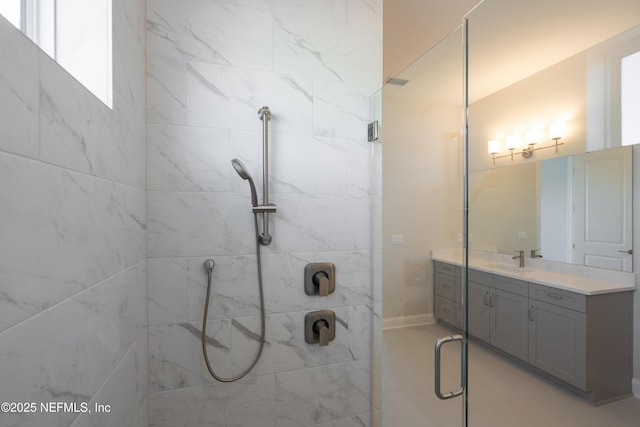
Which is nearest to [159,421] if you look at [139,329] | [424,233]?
[139,329]

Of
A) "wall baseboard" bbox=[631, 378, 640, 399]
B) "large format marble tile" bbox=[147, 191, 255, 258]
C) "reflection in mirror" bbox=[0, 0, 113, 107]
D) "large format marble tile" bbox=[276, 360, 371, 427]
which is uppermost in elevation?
"reflection in mirror" bbox=[0, 0, 113, 107]

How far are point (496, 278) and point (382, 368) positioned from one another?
33.6 inches

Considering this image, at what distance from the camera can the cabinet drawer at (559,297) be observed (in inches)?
30.2

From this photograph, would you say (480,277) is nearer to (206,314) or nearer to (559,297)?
(559,297)

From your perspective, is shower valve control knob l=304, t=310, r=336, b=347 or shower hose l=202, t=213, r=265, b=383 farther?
shower valve control knob l=304, t=310, r=336, b=347

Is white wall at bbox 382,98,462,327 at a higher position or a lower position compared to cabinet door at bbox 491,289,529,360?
higher

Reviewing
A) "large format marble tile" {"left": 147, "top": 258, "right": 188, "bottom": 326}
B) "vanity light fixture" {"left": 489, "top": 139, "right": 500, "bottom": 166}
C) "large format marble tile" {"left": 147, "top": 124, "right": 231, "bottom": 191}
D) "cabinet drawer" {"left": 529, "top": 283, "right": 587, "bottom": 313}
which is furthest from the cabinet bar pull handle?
"large format marble tile" {"left": 147, "top": 258, "right": 188, "bottom": 326}

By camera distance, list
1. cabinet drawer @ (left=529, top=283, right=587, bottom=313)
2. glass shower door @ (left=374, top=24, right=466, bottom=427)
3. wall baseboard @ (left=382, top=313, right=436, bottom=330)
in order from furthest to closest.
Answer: wall baseboard @ (left=382, top=313, right=436, bottom=330), glass shower door @ (left=374, top=24, right=466, bottom=427), cabinet drawer @ (left=529, top=283, right=587, bottom=313)

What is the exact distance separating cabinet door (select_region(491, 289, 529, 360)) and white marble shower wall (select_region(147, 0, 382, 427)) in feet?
2.32

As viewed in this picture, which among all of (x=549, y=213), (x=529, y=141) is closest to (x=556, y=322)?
(x=549, y=213)

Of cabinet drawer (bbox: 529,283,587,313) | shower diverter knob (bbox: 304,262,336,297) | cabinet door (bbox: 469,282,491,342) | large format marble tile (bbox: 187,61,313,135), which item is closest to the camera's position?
cabinet drawer (bbox: 529,283,587,313)

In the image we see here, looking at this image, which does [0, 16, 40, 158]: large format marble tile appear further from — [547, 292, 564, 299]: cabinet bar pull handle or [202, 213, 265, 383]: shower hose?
[547, 292, 564, 299]: cabinet bar pull handle

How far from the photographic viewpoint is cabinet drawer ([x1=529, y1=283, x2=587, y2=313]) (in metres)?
0.77

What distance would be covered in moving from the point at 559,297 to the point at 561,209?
0.81 feet
